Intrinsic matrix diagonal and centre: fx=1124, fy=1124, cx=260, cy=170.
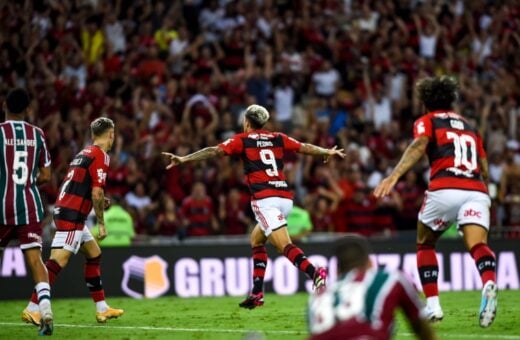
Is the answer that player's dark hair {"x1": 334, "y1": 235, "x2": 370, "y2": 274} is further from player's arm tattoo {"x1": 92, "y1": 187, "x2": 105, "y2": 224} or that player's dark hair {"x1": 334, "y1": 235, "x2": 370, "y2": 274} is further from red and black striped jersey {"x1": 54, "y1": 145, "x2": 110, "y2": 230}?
red and black striped jersey {"x1": 54, "y1": 145, "x2": 110, "y2": 230}

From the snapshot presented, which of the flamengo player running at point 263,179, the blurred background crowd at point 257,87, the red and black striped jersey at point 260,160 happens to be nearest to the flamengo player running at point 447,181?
the flamengo player running at point 263,179

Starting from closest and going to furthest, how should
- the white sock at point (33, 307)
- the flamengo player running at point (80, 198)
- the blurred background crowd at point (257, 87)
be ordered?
the white sock at point (33, 307) < the flamengo player running at point (80, 198) < the blurred background crowd at point (257, 87)

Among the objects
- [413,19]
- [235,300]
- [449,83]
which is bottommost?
[235,300]

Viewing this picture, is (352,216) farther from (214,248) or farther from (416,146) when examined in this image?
(416,146)

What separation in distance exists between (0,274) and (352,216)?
7244 millimetres

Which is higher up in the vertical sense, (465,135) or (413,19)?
(413,19)

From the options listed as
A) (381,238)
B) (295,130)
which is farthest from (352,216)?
(295,130)

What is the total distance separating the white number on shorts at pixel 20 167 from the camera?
1182 centimetres

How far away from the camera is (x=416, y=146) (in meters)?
11.2

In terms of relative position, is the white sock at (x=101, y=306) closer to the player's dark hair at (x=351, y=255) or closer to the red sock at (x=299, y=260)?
the red sock at (x=299, y=260)

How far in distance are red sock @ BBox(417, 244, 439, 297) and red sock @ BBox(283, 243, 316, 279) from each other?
1.89 meters

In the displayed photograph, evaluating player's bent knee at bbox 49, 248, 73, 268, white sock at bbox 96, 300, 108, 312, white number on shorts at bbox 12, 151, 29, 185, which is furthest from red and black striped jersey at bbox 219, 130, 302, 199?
white number on shorts at bbox 12, 151, 29, 185

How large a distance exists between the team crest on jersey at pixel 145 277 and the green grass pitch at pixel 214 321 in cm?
174

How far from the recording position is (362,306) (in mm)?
6895
